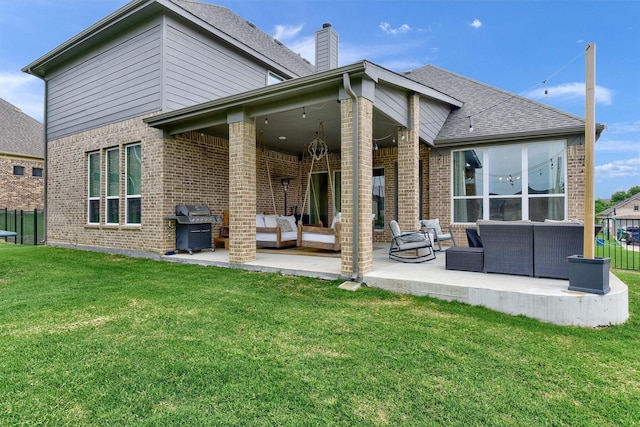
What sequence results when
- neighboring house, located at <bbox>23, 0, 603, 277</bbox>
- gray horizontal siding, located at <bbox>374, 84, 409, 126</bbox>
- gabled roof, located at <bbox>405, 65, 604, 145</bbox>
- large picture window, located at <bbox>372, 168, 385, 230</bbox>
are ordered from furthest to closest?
1. large picture window, located at <bbox>372, 168, 385, 230</bbox>
2. gabled roof, located at <bbox>405, 65, 604, 145</bbox>
3. neighboring house, located at <bbox>23, 0, 603, 277</bbox>
4. gray horizontal siding, located at <bbox>374, 84, 409, 126</bbox>

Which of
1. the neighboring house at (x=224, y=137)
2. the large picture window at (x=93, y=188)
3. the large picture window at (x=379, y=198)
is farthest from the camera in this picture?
the large picture window at (x=379, y=198)

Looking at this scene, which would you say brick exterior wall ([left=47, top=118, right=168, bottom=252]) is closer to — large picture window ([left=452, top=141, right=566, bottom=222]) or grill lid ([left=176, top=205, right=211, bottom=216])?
grill lid ([left=176, top=205, right=211, bottom=216])

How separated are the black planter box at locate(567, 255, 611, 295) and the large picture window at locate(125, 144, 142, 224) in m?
8.30

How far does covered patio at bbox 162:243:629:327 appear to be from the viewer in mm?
3461

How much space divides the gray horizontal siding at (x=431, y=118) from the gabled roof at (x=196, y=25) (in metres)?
4.97

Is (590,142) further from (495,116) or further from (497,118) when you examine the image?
(495,116)

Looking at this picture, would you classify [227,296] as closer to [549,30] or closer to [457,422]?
[457,422]

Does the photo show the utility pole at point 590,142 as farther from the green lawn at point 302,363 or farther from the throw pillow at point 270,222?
the throw pillow at point 270,222

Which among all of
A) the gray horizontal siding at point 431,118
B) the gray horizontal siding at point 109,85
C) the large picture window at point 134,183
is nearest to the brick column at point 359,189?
the gray horizontal siding at point 431,118

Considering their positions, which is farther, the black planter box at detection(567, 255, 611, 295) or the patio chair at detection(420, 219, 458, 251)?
the patio chair at detection(420, 219, 458, 251)

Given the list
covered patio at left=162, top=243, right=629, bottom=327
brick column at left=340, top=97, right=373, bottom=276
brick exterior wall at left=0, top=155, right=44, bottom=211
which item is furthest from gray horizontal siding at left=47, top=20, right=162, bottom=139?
brick exterior wall at left=0, top=155, right=44, bottom=211

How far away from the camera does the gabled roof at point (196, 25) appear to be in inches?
293

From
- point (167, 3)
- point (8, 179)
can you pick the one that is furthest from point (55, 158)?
point (8, 179)

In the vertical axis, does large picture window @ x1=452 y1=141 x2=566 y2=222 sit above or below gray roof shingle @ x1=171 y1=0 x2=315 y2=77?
below
